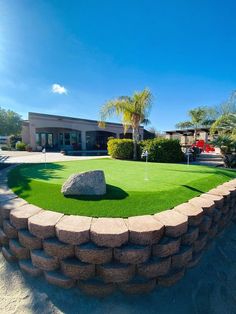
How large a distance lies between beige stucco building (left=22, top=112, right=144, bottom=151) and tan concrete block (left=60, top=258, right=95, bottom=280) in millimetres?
22496

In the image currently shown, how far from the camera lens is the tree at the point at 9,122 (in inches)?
986

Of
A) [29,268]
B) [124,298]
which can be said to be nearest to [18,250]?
[29,268]

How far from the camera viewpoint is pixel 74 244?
2129mm

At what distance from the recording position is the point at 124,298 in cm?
221

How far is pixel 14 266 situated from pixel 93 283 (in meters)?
1.40

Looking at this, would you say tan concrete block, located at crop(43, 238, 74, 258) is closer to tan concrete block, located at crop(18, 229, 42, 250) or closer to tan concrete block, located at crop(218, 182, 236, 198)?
tan concrete block, located at crop(18, 229, 42, 250)

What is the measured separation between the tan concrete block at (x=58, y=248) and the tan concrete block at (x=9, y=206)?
39.2 inches

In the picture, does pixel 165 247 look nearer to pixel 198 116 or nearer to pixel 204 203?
pixel 204 203

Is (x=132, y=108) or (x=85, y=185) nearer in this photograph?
(x=85, y=185)

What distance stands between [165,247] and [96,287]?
1.00m

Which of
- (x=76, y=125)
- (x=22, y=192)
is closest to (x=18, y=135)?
(x=76, y=125)

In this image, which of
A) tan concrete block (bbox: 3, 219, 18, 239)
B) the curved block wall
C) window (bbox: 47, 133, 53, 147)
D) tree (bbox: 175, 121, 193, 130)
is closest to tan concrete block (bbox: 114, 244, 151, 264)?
the curved block wall

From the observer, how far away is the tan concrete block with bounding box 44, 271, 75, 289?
222cm

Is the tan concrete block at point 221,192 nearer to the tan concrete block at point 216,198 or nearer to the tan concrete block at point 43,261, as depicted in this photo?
the tan concrete block at point 216,198
